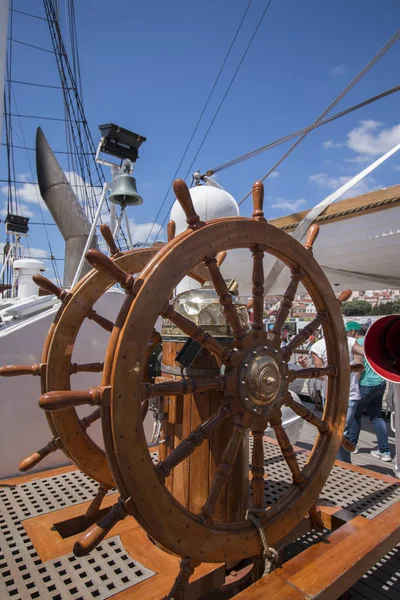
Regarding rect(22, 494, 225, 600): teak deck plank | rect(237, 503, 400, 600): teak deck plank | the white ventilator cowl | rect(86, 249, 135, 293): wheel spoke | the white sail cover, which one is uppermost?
the white ventilator cowl

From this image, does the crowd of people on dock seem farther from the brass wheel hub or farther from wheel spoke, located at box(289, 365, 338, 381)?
the brass wheel hub

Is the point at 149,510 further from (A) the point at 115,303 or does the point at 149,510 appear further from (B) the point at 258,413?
(A) the point at 115,303

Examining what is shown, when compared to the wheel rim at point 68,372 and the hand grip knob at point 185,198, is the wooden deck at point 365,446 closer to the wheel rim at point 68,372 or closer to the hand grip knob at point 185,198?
the wheel rim at point 68,372

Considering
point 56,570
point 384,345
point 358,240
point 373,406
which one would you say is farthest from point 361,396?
point 56,570

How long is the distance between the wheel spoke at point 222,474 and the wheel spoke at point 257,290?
0.38 meters

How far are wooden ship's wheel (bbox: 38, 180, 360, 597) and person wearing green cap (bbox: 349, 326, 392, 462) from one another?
2048 mm

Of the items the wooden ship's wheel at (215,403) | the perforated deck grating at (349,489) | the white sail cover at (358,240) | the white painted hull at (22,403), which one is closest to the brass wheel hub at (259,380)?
the wooden ship's wheel at (215,403)

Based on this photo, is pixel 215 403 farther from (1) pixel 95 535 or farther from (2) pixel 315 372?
(1) pixel 95 535

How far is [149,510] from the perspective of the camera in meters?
1.12

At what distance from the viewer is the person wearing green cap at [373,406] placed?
364 cm

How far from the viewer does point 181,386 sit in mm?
1290

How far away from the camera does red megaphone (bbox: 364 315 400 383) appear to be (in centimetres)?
248

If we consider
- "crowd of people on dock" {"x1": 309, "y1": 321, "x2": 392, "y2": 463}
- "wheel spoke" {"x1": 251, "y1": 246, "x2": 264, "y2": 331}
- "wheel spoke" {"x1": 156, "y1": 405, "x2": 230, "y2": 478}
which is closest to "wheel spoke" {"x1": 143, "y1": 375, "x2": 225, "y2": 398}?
"wheel spoke" {"x1": 156, "y1": 405, "x2": 230, "y2": 478}

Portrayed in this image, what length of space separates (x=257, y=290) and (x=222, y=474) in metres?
0.66
